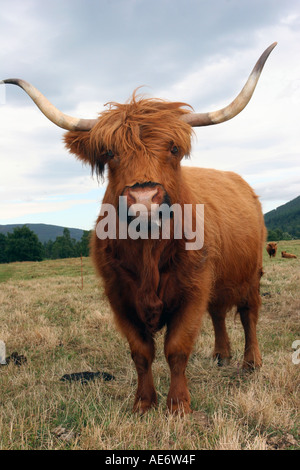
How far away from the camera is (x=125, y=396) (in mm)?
3625

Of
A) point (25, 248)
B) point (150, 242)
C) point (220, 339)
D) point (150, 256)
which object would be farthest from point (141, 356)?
point (25, 248)

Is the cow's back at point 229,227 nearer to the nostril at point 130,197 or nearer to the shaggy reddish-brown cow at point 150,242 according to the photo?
the shaggy reddish-brown cow at point 150,242

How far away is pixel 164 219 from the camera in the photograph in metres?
2.77

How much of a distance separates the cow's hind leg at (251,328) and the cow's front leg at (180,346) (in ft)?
4.70

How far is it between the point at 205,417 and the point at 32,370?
211 cm

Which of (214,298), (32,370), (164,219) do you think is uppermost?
(164,219)

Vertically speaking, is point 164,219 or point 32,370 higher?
point 164,219

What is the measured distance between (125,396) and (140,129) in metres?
2.29

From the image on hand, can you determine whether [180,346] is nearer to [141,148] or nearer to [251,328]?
[141,148]

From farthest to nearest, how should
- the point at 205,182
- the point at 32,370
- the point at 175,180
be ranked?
the point at 205,182, the point at 32,370, the point at 175,180
